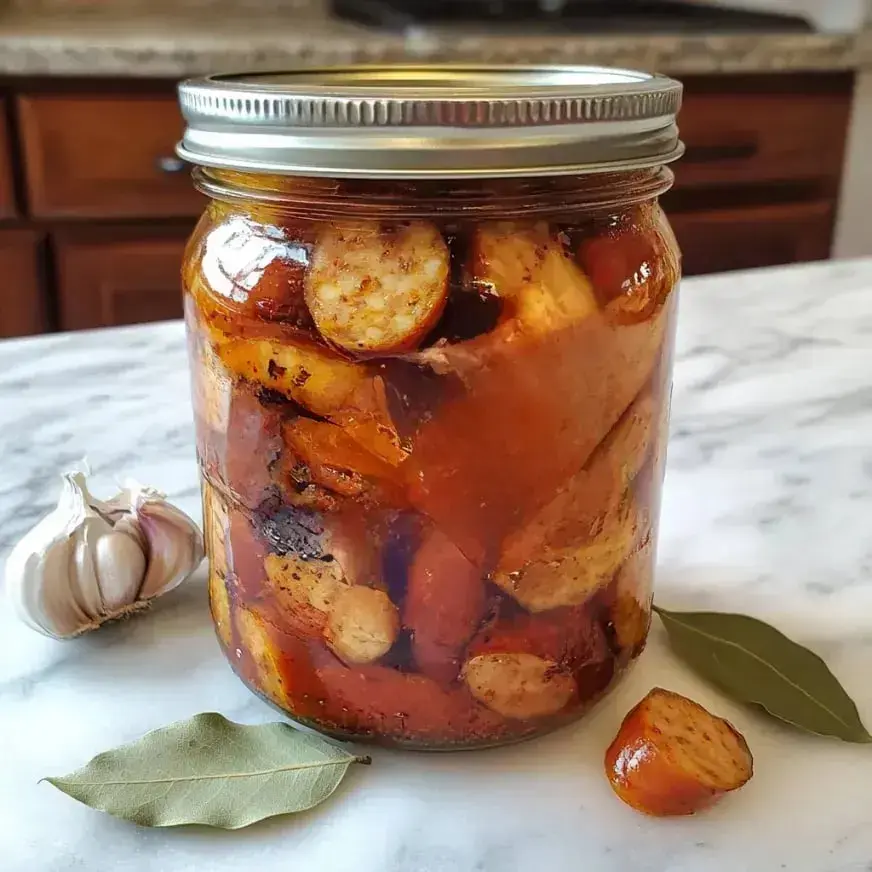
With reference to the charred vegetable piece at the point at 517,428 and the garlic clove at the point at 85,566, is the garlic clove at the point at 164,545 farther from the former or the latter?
the charred vegetable piece at the point at 517,428

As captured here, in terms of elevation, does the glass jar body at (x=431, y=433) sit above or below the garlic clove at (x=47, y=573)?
above

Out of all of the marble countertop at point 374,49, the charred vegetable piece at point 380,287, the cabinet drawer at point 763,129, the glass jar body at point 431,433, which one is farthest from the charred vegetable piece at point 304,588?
the cabinet drawer at point 763,129

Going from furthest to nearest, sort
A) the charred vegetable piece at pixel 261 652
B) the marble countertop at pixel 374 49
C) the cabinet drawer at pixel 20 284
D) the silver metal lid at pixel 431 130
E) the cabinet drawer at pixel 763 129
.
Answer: the cabinet drawer at pixel 763 129 < the cabinet drawer at pixel 20 284 < the marble countertop at pixel 374 49 < the charred vegetable piece at pixel 261 652 < the silver metal lid at pixel 431 130

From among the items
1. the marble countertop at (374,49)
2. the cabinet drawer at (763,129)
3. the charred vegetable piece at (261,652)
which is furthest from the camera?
the cabinet drawer at (763,129)

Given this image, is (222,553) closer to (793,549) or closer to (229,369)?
(229,369)

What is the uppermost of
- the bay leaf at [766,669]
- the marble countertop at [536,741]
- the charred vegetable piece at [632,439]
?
the charred vegetable piece at [632,439]

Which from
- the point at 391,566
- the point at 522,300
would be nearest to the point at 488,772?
the point at 391,566

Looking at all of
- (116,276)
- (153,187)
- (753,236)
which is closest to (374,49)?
(153,187)

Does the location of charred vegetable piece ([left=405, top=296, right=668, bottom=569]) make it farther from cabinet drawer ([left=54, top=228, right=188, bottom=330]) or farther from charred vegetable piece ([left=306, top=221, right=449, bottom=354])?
cabinet drawer ([left=54, top=228, right=188, bottom=330])
